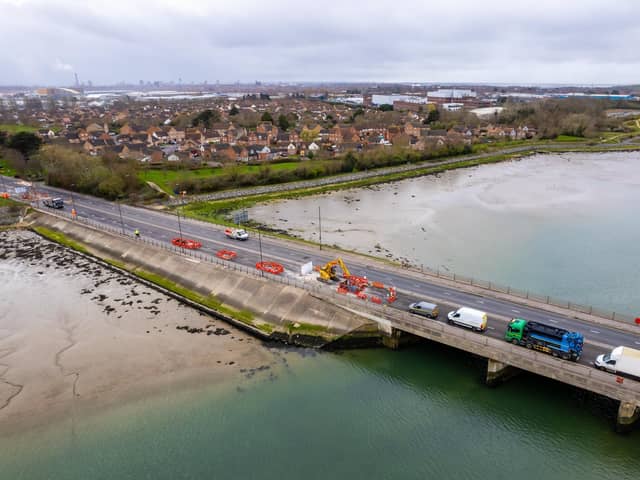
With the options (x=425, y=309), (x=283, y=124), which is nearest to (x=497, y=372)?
(x=425, y=309)

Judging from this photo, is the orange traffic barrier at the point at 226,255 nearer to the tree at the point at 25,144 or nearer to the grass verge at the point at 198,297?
the grass verge at the point at 198,297

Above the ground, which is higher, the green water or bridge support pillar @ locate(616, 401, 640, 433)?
bridge support pillar @ locate(616, 401, 640, 433)

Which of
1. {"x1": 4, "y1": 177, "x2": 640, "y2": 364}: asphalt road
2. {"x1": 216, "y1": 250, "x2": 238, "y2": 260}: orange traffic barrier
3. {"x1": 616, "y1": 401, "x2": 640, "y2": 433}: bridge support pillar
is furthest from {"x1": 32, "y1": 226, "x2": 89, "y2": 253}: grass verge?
{"x1": 616, "y1": 401, "x2": 640, "y2": 433}: bridge support pillar

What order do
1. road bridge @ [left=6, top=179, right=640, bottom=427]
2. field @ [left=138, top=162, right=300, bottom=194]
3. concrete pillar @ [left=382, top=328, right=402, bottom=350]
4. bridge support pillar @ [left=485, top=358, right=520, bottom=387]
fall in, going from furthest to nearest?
1. field @ [left=138, top=162, right=300, bottom=194]
2. concrete pillar @ [left=382, top=328, right=402, bottom=350]
3. bridge support pillar @ [left=485, top=358, right=520, bottom=387]
4. road bridge @ [left=6, top=179, right=640, bottom=427]

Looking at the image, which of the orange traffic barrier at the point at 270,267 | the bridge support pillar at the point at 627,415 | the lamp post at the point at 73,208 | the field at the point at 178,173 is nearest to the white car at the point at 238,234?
the orange traffic barrier at the point at 270,267

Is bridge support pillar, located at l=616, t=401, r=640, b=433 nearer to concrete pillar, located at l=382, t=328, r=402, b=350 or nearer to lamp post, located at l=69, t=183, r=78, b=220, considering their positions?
concrete pillar, located at l=382, t=328, r=402, b=350

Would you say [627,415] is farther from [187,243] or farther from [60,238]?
[60,238]

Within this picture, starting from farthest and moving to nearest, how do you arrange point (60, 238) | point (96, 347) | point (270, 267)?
point (60, 238), point (270, 267), point (96, 347)
